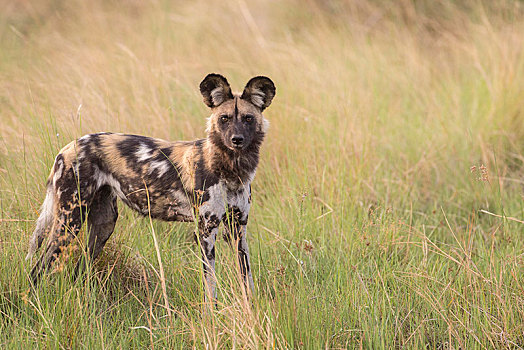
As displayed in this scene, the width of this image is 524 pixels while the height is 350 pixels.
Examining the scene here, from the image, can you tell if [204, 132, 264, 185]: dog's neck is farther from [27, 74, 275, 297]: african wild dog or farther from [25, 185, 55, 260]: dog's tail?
[25, 185, 55, 260]: dog's tail

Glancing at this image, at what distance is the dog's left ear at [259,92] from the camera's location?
11.3 ft

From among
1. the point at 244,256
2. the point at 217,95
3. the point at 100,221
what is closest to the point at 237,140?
the point at 217,95

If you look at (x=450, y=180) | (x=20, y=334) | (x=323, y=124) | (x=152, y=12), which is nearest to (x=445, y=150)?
(x=450, y=180)

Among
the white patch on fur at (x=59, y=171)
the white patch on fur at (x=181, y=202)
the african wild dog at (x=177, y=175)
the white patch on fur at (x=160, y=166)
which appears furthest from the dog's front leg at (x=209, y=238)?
the white patch on fur at (x=59, y=171)

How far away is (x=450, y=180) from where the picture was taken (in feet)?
17.8

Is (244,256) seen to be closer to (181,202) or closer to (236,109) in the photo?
(181,202)

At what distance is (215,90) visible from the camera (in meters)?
3.44

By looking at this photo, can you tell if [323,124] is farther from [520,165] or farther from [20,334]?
[20,334]

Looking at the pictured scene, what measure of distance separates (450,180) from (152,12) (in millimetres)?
5478

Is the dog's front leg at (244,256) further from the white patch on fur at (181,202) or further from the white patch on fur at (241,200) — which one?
the white patch on fur at (181,202)

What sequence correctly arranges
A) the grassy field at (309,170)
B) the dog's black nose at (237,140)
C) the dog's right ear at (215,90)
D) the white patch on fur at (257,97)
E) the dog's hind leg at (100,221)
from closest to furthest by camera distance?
the grassy field at (309,170)
the dog's black nose at (237,140)
the dog's right ear at (215,90)
the white patch on fur at (257,97)
the dog's hind leg at (100,221)

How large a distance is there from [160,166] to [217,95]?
560mm

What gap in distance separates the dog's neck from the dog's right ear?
0.20m

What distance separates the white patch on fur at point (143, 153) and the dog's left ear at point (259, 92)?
67 centimetres
